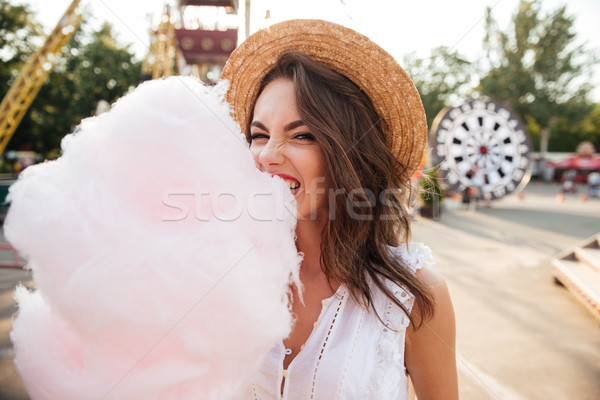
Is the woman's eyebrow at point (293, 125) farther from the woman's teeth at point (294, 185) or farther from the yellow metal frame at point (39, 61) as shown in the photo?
the yellow metal frame at point (39, 61)

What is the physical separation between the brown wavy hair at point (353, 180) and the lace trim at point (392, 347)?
24 mm

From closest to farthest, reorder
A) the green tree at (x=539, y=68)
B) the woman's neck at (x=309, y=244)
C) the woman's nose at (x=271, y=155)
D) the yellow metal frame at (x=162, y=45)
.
Answer: 1. the woman's nose at (x=271, y=155)
2. the woman's neck at (x=309, y=244)
3. the yellow metal frame at (x=162, y=45)
4. the green tree at (x=539, y=68)

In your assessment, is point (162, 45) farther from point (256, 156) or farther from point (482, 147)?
point (256, 156)

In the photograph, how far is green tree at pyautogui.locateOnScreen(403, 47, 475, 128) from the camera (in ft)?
82.9

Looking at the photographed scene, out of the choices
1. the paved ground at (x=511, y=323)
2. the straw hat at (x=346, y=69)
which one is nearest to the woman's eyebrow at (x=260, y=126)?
the straw hat at (x=346, y=69)

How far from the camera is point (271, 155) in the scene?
1.16m

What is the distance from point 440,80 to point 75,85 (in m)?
23.6

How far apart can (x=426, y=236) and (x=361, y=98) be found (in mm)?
7063

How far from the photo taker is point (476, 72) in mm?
27344

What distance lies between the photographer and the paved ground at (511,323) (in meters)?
2.75

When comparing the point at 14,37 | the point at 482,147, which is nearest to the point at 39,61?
the point at 14,37

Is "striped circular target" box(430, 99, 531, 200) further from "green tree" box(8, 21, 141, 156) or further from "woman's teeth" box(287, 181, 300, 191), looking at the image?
"green tree" box(8, 21, 141, 156)

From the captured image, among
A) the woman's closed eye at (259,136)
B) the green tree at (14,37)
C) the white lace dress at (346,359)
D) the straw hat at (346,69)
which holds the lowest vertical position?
the white lace dress at (346,359)

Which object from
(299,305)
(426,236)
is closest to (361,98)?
(299,305)
